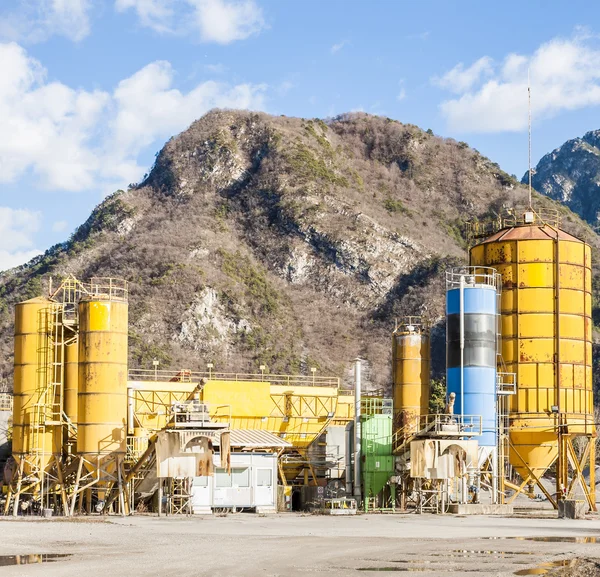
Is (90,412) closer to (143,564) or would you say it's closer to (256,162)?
(143,564)

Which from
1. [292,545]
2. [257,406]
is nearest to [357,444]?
[257,406]

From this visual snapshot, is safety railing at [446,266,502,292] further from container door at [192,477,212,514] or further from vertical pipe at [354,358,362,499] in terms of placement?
container door at [192,477,212,514]

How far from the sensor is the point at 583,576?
25531mm

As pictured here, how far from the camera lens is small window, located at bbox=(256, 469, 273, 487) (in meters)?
56.3

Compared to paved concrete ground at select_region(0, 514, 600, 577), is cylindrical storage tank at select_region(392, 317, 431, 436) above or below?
above

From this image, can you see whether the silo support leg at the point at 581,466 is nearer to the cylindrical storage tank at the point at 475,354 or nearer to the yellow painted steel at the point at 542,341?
the yellow painted steel at the point at 542,341

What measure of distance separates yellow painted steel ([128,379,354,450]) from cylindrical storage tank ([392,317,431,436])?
618cm

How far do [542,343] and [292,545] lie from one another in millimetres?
31840

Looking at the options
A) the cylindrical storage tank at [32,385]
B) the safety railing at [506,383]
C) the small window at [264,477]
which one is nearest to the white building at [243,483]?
the small window at [264,477]

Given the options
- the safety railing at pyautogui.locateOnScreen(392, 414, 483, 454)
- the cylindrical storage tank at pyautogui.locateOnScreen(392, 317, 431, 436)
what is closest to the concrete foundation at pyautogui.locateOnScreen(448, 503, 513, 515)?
the safety railing at pyautogui.locateOnScreen(392, 414, 483, 454)

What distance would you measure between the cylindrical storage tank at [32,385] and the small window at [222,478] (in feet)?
25.9

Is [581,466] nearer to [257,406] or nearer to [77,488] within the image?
[257,406]

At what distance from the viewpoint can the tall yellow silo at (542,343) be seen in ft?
201

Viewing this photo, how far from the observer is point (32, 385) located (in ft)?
187
